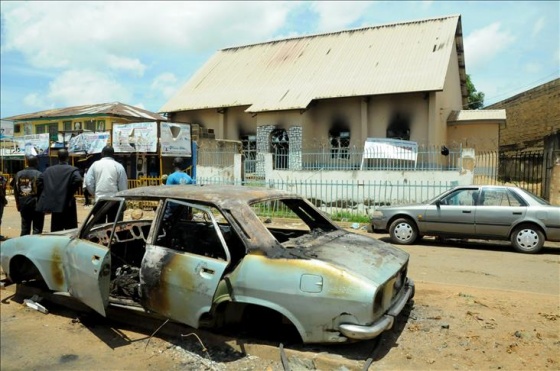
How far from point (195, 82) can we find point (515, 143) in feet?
61.9

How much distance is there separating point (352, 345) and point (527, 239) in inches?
255

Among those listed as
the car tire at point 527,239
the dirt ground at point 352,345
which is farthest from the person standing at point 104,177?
the car tire at point 527,239

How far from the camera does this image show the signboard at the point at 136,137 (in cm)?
1762

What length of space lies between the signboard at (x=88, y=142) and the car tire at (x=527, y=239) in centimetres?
1654

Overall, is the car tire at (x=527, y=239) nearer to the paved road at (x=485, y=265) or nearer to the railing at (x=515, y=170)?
the paved road at (x=485, y=265)

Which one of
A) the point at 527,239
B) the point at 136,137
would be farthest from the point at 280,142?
the point at 527,239

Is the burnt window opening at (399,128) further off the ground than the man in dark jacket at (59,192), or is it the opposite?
the burnt window opening at (399,128)

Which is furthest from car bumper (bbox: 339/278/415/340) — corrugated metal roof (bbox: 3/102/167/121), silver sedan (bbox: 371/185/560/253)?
corrugated metal roof (bbox: 3/102/167/121)

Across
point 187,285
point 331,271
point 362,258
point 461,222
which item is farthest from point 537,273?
point 187,285

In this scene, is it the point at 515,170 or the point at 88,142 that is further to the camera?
the point at 88,142

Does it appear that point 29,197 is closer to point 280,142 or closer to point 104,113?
point 280,142

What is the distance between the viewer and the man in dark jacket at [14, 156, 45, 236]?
7.41 meters

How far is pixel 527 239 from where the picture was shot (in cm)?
872

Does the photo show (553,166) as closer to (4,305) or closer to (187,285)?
(187,285)
